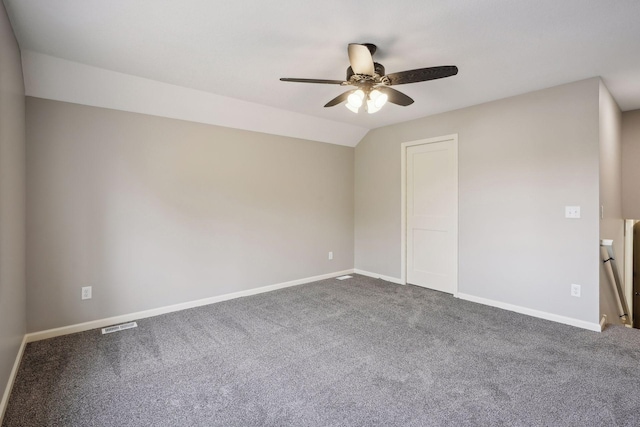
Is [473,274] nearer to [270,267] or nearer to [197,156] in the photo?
[270,267]

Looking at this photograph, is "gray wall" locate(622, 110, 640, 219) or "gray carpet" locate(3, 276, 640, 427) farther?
"gray wall" locate(622, 110, 640, 219)

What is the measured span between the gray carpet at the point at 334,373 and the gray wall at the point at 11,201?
34cm

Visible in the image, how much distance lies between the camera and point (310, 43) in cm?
236

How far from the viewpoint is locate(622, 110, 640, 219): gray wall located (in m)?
4.04

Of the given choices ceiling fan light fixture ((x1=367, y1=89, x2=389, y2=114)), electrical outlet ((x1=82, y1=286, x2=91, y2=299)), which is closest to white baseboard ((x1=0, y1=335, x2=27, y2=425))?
electrical outlet ((x1=82, y1=286, x2=91, y2=299))

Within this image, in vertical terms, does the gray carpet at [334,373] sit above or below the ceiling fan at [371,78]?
below

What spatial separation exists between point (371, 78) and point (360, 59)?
24 cm

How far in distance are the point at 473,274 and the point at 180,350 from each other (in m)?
3.30

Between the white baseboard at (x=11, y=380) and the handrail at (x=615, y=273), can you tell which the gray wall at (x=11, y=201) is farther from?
the handrail at (x=615, y=273)

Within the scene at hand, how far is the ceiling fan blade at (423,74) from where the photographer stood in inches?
81.4

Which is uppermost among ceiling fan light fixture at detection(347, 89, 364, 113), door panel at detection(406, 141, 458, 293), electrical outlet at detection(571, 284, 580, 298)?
ceiling fan light fixture at detection(347, 89, 364, 113)

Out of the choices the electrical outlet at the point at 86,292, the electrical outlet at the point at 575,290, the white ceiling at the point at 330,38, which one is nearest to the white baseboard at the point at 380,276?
the electrical outlet at the point at 575,290

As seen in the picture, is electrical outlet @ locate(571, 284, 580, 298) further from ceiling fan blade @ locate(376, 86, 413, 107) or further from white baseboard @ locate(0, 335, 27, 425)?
white baseboard @ locate(0, 335, 27, 425)

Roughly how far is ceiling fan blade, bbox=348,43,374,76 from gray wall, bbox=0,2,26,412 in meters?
2.10
